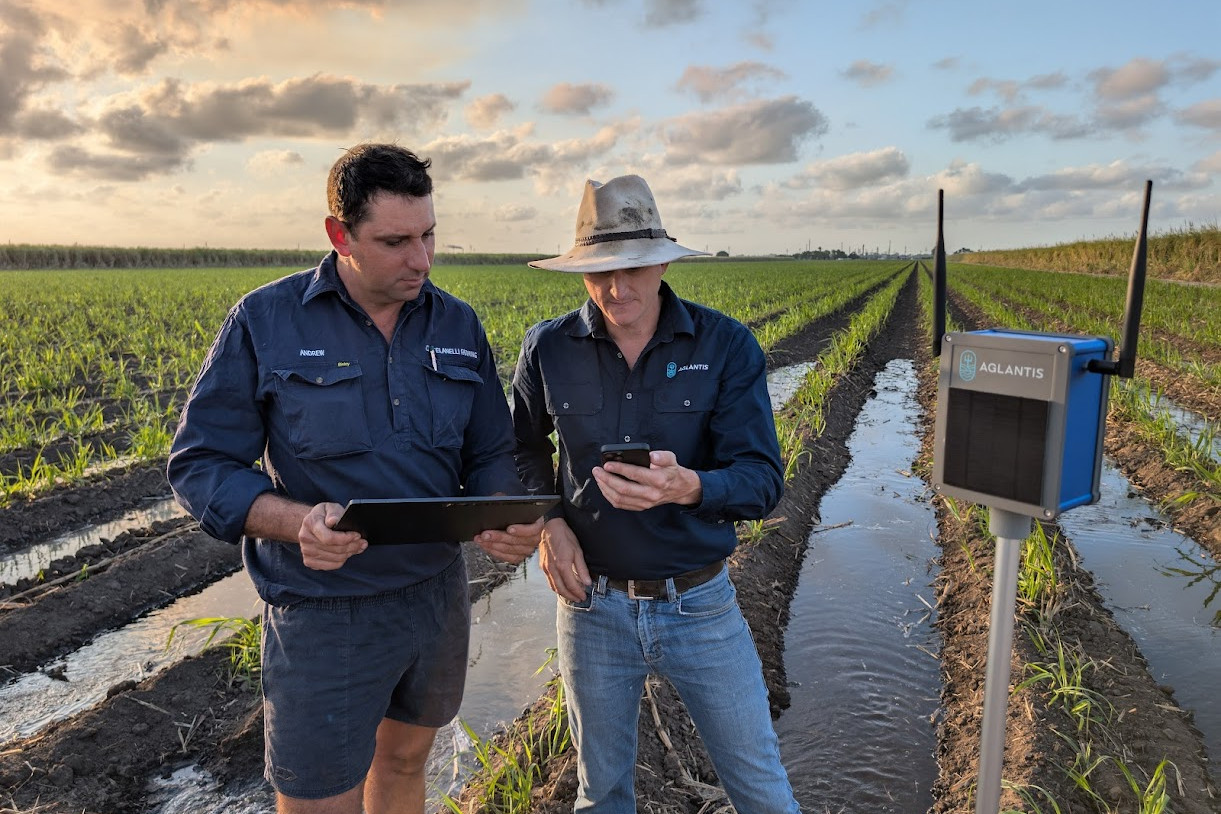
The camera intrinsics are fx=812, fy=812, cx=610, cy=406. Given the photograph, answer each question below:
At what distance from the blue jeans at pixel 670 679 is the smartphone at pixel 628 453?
413 mm

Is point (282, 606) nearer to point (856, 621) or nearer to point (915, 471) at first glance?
point (856, 621)

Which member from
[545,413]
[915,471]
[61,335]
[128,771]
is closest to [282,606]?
[545,413]

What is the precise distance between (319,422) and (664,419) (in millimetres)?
827

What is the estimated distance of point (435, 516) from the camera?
1.74m

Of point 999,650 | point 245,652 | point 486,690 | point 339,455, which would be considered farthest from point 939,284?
point 245,652

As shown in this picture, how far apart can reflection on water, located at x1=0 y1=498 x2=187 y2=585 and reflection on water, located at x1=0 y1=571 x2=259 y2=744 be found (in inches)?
39.9

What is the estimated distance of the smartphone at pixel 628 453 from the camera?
1.66 m

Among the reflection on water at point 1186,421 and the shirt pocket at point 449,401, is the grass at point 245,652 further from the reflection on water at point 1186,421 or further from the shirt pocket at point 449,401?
the reflection on water at point 1186,421

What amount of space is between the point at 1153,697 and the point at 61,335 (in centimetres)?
1508

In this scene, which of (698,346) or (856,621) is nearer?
(698,346)

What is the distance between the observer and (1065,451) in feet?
5.04

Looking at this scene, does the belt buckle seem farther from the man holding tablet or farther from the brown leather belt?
the man holding tablet

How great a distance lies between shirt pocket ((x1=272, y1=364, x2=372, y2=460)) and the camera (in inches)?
76.0

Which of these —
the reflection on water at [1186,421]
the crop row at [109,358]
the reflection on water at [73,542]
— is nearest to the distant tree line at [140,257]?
the crop row at [109,358]
